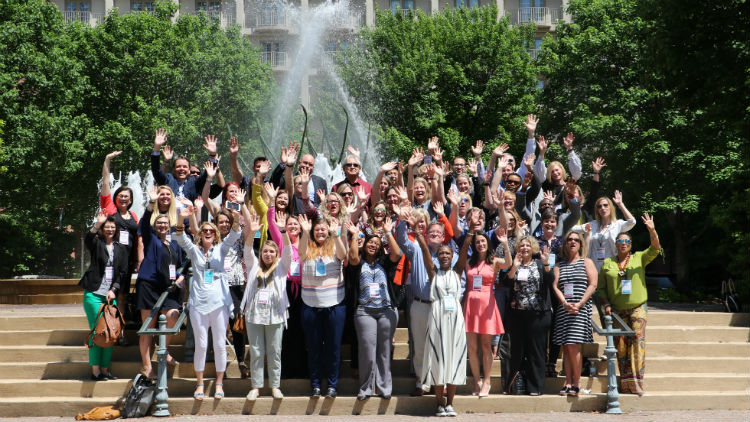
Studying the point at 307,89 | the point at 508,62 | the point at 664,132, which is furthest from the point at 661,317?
the point at 307,89

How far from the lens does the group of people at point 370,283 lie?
31.6 feet

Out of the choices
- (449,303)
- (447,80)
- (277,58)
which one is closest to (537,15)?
(277,58)

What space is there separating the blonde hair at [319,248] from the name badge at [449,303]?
1462mm

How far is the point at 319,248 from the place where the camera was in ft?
32.0

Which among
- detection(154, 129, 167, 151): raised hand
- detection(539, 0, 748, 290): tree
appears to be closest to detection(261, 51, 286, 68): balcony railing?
detection(539, 0, 748, 290): tree

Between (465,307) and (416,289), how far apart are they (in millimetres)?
696

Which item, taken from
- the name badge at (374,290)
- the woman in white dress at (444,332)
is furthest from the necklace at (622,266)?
the name badge at (374,290)

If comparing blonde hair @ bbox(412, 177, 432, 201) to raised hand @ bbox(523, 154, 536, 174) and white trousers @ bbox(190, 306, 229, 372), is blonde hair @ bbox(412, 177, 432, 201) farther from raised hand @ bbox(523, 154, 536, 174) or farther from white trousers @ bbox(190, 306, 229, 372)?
white trousers @ bbox(190, 306, 229, 372)

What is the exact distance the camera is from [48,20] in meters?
31.8

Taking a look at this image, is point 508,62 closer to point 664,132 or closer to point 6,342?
point 664,132

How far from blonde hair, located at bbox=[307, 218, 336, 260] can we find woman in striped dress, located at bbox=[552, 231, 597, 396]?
9.35 ft

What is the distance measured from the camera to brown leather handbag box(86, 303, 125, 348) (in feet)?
32.2

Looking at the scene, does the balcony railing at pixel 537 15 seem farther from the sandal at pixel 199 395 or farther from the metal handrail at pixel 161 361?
the sandal at pixel 199 395

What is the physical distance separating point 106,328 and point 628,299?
653 cm
